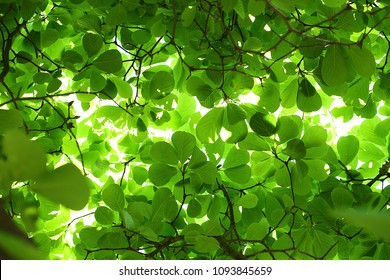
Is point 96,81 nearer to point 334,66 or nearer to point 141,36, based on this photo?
point 141,36

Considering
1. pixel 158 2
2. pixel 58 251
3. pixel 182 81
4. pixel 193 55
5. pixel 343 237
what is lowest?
pixel 58 251

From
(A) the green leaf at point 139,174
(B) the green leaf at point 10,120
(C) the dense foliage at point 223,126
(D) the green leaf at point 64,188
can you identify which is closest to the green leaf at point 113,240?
(C) the dense foliage at point 223,126

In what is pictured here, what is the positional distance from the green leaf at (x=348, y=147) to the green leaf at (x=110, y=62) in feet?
2.51

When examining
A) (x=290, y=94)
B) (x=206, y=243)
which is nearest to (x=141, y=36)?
(x=290, y=94)

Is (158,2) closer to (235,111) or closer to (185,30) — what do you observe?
(185,30)

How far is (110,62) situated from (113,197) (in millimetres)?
413

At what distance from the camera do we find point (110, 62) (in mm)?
1574

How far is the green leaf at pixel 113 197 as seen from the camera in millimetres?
1509

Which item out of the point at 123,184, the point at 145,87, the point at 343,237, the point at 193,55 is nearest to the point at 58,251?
the point at 123,184

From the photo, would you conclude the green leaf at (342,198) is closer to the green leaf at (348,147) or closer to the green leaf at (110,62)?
the green leaf at (348,147)

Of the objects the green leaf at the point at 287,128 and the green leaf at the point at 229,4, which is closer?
the green leaf at the point at 229,4

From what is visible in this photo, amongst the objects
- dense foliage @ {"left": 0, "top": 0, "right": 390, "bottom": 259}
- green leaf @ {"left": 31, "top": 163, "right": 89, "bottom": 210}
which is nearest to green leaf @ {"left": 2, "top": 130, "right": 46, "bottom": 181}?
green leaf @ {"left": 31, "top": 163, "right": 89, "bottom": 210}
